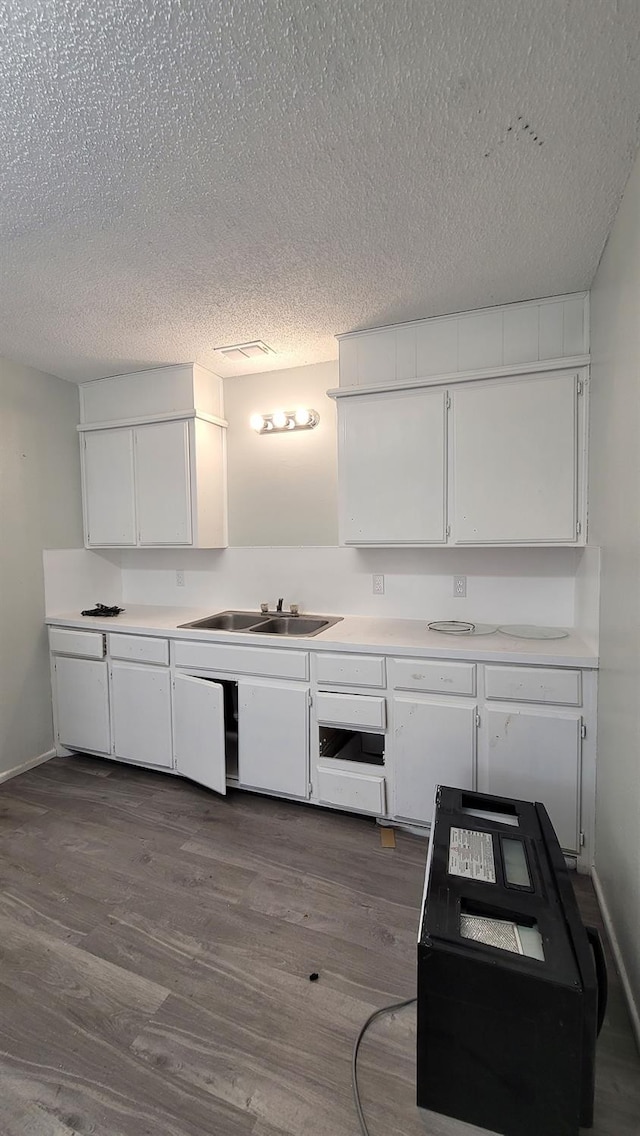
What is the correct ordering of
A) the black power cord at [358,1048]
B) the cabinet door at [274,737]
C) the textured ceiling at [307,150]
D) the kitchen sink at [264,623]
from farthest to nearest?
1. the kitchen sink at [264,623]
2. the cabinet door at [274,737]
3. the black power cord at [358,1048]
4. the textured ceiling at [307,150]

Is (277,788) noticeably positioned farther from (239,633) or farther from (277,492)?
(277,492)

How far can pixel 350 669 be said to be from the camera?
2.17 meters

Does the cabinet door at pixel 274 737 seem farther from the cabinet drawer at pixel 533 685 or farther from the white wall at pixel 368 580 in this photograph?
the cabinet drawer at pixel 533 685

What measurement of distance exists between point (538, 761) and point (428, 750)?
1.48 ft

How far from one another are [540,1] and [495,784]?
7.67 ft

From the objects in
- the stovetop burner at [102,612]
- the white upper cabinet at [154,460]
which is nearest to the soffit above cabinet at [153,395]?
the white upper cabinet at [154,460]

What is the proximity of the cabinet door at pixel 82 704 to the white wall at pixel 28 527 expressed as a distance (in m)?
0.11

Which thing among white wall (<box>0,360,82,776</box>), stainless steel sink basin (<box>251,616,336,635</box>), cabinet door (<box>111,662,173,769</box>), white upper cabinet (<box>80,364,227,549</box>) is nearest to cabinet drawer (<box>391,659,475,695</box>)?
stainless steel sink basin (<box>251,616,336,635</box>)

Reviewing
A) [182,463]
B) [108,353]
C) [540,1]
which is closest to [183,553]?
[182,463]

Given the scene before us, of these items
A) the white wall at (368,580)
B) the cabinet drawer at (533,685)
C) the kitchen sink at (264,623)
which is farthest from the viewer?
the kitchen sink at (264,623)

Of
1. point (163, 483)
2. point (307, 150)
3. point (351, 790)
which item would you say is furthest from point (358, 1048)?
point (163, 483)

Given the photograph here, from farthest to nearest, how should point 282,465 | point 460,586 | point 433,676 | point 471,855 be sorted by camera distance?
point 282,465 → point 460,586 → point 433,676 → point 471,855

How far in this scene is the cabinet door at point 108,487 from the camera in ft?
9.87

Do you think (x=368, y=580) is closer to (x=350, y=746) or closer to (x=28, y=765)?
(x=350, y=746)
